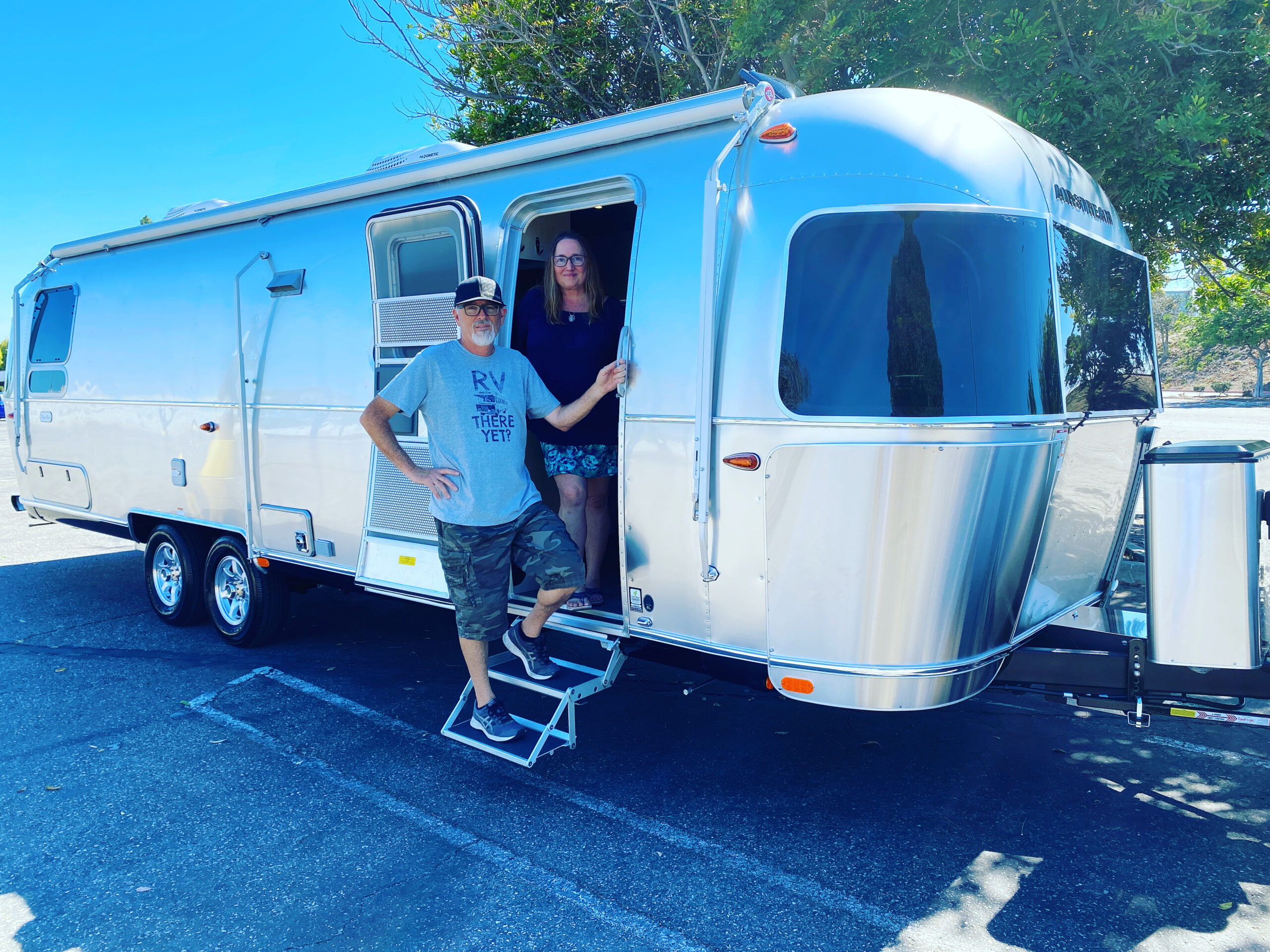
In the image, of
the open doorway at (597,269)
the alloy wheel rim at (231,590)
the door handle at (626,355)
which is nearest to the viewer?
the door handle at (626,355)

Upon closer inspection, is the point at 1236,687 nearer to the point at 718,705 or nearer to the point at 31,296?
the point at 718,705

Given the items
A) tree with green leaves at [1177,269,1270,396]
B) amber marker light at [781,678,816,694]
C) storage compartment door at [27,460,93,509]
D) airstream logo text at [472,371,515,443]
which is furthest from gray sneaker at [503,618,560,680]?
tree with green leaves at [1177,269,1270,396]

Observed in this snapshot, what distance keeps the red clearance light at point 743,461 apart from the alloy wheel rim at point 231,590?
13.2ft

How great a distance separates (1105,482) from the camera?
4.15 metres

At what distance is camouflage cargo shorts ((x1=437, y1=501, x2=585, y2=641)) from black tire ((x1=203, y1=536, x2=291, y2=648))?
2.29m

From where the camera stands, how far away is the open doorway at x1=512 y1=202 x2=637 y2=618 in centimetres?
477

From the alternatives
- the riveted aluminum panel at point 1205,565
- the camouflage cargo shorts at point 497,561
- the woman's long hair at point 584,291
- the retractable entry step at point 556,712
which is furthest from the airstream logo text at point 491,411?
the riveted aluminum panel at point 1205,565

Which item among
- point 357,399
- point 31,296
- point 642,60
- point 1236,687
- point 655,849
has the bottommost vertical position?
point 655,849

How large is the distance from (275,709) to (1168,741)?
4668mm

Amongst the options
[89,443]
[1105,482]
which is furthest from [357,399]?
[1105,482]

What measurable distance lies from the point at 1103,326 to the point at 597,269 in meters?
2.32

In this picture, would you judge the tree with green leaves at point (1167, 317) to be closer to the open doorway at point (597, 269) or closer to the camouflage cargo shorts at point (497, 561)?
the open doorway at point (597, 269)

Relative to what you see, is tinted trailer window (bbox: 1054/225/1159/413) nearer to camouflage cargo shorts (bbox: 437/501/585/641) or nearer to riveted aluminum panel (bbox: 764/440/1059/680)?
riveted aluminum panel (bbox: 764/440/1059/680)

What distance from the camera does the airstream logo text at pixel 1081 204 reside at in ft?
12.5
